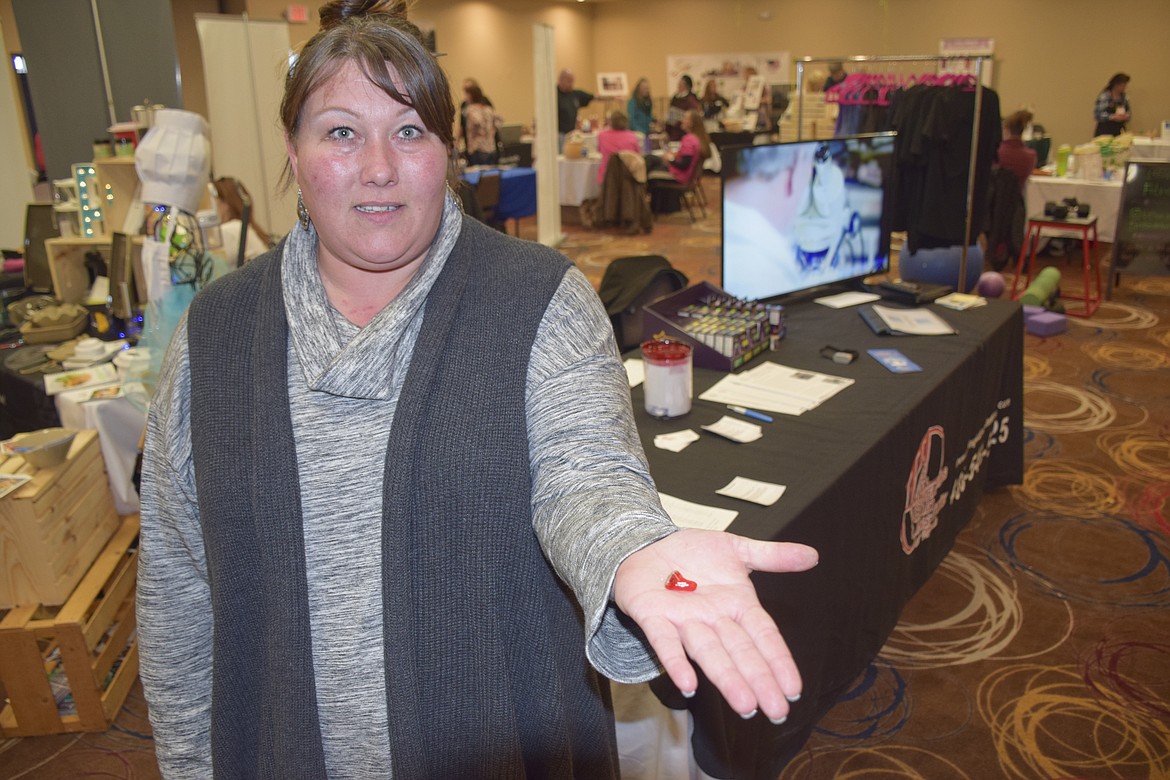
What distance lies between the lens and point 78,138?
16.1 ft

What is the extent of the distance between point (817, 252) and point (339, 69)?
223cm

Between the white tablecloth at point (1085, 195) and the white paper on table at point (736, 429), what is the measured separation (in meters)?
5.13

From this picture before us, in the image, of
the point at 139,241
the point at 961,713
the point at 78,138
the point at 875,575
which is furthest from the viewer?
the point at 78,138

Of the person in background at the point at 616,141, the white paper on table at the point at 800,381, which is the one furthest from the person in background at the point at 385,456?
the person in background at the point at 616,141

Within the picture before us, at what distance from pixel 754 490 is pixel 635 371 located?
0.69 metres

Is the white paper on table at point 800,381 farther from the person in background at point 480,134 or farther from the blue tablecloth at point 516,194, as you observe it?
the person in background at point 480,134

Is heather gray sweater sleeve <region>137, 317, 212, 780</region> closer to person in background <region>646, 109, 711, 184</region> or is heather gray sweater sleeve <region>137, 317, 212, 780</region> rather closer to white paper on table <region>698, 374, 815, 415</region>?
white paper on table <region>698, 374, 815, 415</region>

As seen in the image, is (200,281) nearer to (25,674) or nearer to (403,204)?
(25,674)

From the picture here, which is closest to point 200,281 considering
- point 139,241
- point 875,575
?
point 139,241

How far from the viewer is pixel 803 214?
2.78 m

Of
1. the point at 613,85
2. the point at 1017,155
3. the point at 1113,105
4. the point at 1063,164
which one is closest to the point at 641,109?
the point at 613,85

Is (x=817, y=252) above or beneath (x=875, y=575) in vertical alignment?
above

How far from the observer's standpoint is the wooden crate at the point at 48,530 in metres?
2.18

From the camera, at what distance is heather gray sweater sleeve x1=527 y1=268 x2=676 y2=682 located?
2.54ft
